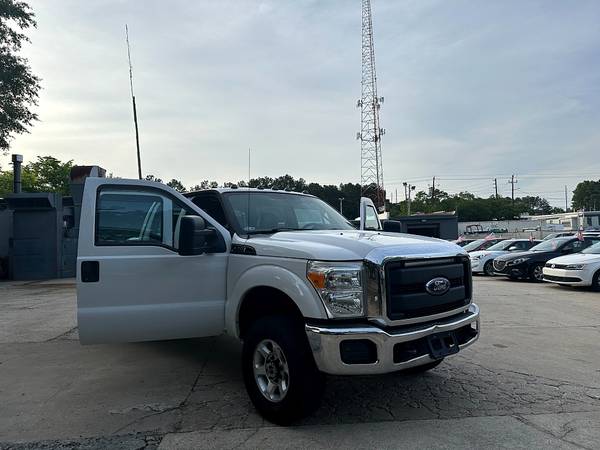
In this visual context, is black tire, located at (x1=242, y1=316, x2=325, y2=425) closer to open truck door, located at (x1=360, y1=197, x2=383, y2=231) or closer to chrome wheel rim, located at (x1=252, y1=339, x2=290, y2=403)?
chrome wheel rim, located at (x1=252, y1=339, x2=290, y2=403)

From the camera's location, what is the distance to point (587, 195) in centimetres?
11606

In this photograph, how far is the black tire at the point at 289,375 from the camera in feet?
11.6

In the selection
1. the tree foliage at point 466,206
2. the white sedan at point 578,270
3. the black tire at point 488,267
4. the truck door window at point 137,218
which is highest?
the tree foliage at point 466,206

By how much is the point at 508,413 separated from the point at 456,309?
970 millimetres

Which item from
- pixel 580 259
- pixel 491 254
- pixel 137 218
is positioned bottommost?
pixel 491 254

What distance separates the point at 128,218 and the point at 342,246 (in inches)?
84.1

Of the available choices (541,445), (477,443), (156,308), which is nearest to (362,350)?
(477,443)

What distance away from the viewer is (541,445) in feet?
11.2

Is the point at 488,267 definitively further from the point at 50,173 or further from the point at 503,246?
the point at 50,173

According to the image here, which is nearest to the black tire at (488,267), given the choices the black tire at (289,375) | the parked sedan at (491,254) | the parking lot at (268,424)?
the parked sedan at (491,254)

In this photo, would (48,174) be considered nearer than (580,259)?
No

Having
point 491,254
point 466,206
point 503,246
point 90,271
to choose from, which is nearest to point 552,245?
point 491,254

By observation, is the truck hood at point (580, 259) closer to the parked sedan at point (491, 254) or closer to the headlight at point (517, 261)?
the headlight at point (517, 261)

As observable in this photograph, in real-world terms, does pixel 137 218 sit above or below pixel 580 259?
above
